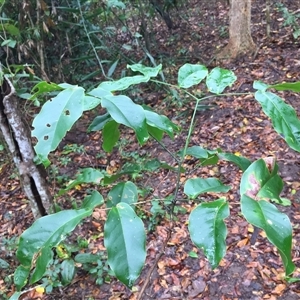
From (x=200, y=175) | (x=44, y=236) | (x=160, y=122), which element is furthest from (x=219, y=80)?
(x=200, y=175)

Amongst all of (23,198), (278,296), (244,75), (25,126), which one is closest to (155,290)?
(278,296)

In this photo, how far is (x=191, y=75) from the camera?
105 centimetres

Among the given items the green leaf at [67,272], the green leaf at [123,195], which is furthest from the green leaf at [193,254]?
the green leaf at [123,195]

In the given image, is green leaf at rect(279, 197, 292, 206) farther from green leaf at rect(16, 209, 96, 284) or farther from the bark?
the bark

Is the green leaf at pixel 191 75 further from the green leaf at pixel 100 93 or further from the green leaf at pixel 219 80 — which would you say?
the green leaf at pixel 100 93

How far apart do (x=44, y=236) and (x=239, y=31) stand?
394 centimetres

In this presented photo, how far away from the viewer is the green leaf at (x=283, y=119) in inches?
32.8

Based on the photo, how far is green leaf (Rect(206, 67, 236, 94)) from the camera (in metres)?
1.01

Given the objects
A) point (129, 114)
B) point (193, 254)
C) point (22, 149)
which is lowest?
point (193, 254)

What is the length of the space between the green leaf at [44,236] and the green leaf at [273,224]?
1.15ft

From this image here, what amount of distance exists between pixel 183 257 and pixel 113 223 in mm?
1672

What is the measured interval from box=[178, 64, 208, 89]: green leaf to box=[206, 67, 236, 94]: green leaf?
1.1 inches

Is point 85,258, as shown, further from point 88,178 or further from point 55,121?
point 55,121

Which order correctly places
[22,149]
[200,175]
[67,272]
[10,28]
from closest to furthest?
[22,149] → [67,272] → [10,28] → [200,175]
